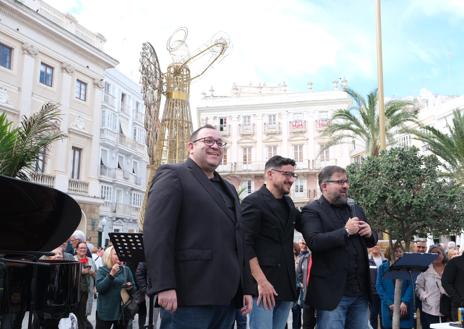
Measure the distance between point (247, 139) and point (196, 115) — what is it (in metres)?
6.96

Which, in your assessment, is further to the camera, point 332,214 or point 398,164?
A: point 398,164

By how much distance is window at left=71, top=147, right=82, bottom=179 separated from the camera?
104 feet

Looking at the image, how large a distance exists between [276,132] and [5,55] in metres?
37.4

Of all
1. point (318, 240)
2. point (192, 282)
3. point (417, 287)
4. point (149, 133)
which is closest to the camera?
point (192, 282)

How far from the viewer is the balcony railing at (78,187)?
101 ft

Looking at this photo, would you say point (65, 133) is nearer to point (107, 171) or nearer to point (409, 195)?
point (107, 171)

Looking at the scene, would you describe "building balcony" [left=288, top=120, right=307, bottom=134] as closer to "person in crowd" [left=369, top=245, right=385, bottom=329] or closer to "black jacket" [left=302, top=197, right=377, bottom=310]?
"person in crowd" [left=369, top=245, right=385, bottom=329]

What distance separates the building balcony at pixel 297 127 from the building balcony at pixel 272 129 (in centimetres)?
125

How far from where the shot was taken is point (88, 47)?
31672 mm

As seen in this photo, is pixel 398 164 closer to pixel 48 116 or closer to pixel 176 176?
pixel 48 116

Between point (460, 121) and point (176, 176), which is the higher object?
point (460, 121)

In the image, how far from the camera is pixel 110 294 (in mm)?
7742

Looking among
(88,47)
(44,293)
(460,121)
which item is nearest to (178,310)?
(44,293)

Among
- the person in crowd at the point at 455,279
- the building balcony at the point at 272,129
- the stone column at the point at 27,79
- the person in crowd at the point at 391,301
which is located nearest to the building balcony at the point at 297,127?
the building balcony at the point at 272,129
